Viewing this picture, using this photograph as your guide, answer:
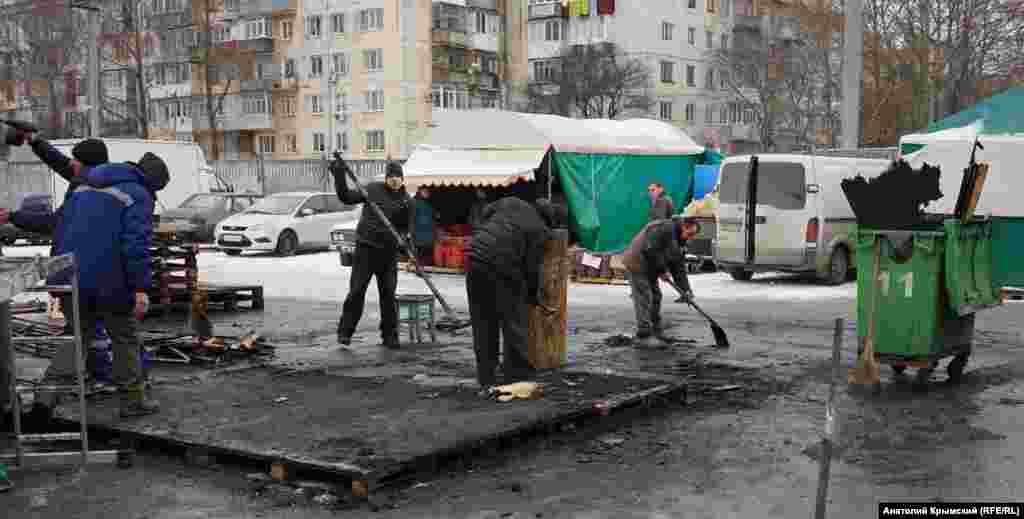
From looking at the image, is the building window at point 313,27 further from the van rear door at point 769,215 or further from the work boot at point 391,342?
the work boot at point 391,342

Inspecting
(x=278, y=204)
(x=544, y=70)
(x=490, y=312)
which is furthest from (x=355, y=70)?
(x=490, y=312)

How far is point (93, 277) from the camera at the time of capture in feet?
22.7

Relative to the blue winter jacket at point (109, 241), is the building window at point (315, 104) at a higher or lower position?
higher

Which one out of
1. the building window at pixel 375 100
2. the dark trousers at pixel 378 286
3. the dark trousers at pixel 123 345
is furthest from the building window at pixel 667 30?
the dark trousers at pixel 123 345

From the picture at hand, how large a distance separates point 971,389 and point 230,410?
222 inches

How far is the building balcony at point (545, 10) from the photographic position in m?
59.2

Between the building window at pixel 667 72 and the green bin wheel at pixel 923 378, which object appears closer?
the green bin wheel at pixel 923 378

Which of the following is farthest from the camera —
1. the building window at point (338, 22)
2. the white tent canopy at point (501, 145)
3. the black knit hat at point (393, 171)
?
the building window at point (338, 22)

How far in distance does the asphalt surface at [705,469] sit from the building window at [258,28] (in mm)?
52718

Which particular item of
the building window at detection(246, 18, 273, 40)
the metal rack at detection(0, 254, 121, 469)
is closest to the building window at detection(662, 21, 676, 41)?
the building window at detection(246, 18, 273, 40)

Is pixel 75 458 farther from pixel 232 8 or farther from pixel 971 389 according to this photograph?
pixel 232 8

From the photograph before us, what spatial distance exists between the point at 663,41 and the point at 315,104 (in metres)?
19.6

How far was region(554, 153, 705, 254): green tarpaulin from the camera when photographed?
19.9 m

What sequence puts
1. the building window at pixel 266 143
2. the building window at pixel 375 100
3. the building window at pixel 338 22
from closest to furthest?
the building window at pixel 375 100, the building window at pixel 338 22, the building window at pixel 266 143
